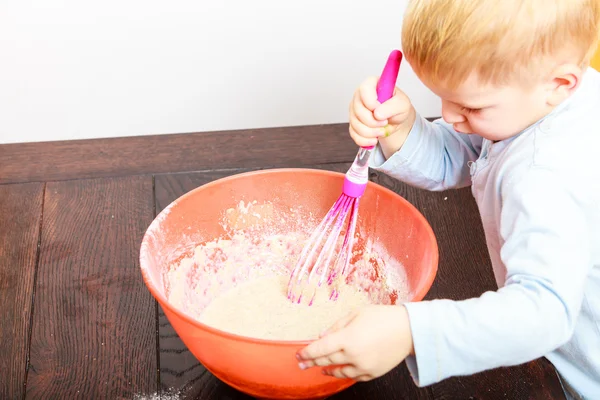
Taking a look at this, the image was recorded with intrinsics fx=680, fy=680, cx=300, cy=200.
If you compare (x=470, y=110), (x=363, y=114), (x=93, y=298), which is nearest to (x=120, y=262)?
(x=93, y=298)

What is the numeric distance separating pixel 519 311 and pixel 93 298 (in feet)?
1.83

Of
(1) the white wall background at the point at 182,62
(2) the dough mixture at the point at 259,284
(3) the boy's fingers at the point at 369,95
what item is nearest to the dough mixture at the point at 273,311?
(2) the dough mixture at the point at 259,284

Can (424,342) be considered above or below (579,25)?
below

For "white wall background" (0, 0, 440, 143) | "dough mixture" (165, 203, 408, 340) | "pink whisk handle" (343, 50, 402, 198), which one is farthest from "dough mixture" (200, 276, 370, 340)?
"white wall background" (0, 0, 440, 143)

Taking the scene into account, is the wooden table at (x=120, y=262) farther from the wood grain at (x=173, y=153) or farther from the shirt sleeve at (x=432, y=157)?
the shirt sleeve at (x=432, y=157)

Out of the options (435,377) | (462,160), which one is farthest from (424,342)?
(462,160)

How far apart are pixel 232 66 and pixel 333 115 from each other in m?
0.26

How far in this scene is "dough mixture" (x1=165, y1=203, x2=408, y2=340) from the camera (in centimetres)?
85

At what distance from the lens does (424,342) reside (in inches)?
24.5

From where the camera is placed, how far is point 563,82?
2.27ft

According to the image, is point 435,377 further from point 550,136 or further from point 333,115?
point 333,115

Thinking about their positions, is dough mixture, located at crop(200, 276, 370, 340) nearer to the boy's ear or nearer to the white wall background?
the boy's ear

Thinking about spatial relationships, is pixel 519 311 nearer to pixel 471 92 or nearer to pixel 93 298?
pixel 471 92

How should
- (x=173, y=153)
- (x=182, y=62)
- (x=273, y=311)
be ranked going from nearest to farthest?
1. (x=273, y=311)
2. (x=173, y=153)
3. (x=182, y=62)
